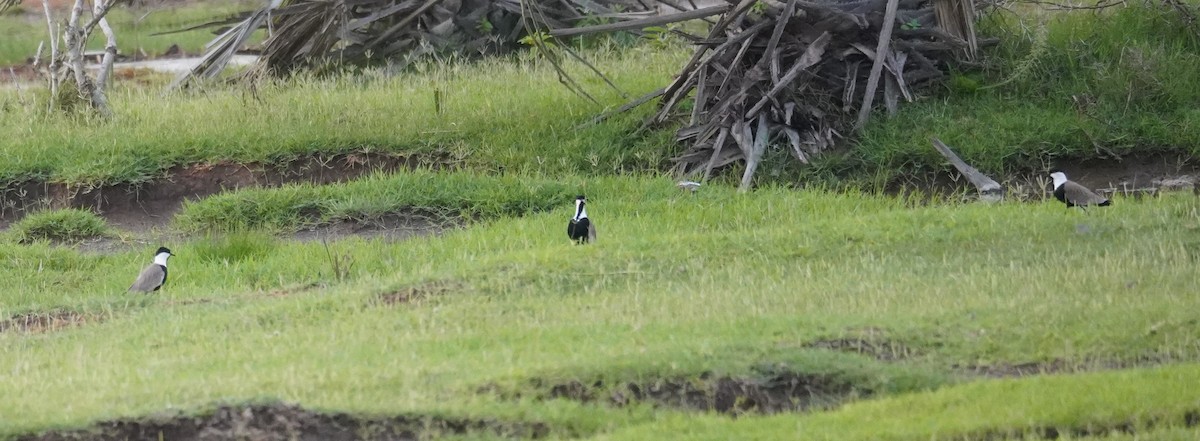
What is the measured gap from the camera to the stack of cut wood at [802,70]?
13977 millimetres

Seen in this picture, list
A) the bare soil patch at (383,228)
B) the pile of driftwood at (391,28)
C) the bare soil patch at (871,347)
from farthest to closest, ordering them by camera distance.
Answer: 1. the pile of driftwood at (391,28)
2. the bare soil patch at (383,228)
3. the bare soil patch at (871,347)

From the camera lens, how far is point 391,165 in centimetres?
1469

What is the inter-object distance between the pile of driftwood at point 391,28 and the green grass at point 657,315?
648 cm

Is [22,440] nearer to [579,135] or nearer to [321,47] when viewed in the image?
[579,135]

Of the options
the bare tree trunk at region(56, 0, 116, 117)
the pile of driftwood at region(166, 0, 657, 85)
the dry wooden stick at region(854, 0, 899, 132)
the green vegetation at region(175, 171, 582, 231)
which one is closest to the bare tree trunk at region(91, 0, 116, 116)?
the bare tree trunk at region(56, 0, 116, 117)

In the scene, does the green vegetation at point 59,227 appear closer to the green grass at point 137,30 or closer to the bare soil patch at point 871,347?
the bare soil patch at point 871,347

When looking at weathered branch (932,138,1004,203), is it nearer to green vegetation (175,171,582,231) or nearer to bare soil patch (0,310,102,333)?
green vegetation (175,171,582,231)

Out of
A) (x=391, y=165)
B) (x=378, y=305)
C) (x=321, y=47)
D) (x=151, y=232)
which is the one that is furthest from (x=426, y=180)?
(x=321, y=47)

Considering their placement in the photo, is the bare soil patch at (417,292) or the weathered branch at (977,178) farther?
the weathered branch at (977,178)

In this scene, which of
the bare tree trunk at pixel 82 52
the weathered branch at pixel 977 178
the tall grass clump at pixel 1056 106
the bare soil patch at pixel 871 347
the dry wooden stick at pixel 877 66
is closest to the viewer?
the bare soil patch at pixel 871 347

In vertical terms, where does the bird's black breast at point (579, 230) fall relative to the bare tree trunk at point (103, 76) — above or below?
below

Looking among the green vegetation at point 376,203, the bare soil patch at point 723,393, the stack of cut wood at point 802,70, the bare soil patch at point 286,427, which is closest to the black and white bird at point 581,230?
the green vegetation at point 376,203

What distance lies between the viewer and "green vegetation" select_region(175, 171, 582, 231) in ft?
43.0

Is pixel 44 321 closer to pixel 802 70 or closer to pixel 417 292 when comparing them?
pixel 417 292
